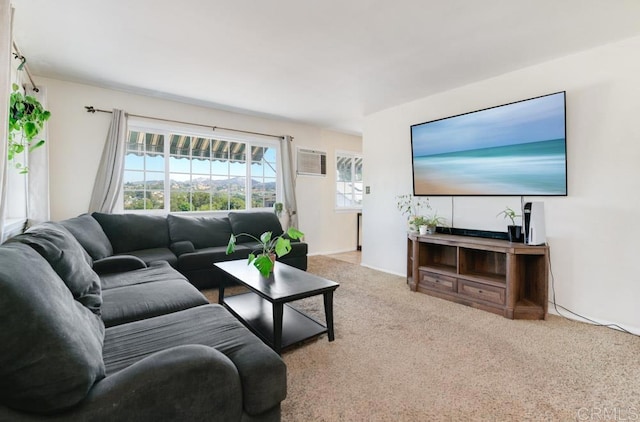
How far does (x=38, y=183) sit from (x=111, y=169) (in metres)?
0.70

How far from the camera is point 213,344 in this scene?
1.33 m

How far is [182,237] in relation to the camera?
146 inches

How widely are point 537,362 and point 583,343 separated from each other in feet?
1.94

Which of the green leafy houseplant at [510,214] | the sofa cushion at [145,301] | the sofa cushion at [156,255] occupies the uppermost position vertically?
the green leafy houseplant at [510,214]

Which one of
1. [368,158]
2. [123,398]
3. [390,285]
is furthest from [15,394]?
[368,158]

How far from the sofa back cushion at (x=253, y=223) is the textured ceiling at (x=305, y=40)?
172cm

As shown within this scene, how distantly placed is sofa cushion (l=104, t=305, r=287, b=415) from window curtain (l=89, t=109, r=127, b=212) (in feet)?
8.61

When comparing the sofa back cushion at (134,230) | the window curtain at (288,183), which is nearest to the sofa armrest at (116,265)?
the sofa back cushion at (134,230)

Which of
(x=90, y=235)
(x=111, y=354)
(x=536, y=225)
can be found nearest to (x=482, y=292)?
(x=536, y=225)

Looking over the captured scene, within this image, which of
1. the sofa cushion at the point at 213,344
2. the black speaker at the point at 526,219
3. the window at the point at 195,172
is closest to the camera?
the sofa cushion at the point at 213,344

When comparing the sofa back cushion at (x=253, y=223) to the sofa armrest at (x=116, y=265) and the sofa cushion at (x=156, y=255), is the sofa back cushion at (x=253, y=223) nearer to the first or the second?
the sofa cushion at (x=156, y=255)

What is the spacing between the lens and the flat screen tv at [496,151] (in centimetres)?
268

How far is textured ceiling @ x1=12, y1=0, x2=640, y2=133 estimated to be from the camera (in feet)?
6.69

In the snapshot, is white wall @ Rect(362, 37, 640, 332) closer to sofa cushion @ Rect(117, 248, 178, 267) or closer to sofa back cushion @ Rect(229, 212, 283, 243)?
sofa back cushion @ Rect(229, 212, 283, 243)
